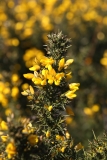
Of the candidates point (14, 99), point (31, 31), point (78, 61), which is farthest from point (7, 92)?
point (31, 31)

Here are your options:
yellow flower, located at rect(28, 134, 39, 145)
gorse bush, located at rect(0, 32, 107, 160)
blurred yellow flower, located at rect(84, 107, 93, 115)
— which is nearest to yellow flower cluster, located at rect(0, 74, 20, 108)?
blurred yellow flower, located at rect(84, 107, 93, 115)

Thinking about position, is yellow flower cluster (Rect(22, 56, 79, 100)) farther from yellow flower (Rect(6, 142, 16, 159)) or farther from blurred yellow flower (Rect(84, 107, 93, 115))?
blurred yellow flower (Rect(84, 107, 93, 115))

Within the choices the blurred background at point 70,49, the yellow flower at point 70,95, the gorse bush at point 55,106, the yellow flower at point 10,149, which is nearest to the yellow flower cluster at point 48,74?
the gorse bush at point 55,106

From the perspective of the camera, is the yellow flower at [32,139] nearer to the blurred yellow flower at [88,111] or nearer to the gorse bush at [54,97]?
the gorse bush at [54,97]

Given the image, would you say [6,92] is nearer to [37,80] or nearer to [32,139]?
[37,80]

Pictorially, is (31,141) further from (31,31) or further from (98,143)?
(31,31)

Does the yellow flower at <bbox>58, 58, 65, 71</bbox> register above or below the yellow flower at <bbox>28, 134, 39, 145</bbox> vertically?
above

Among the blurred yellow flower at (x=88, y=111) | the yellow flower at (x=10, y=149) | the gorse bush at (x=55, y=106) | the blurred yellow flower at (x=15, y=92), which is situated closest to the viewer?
the yellow flower at (x=10, y=149)

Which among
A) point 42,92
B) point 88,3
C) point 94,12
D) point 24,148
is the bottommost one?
point 24,148
